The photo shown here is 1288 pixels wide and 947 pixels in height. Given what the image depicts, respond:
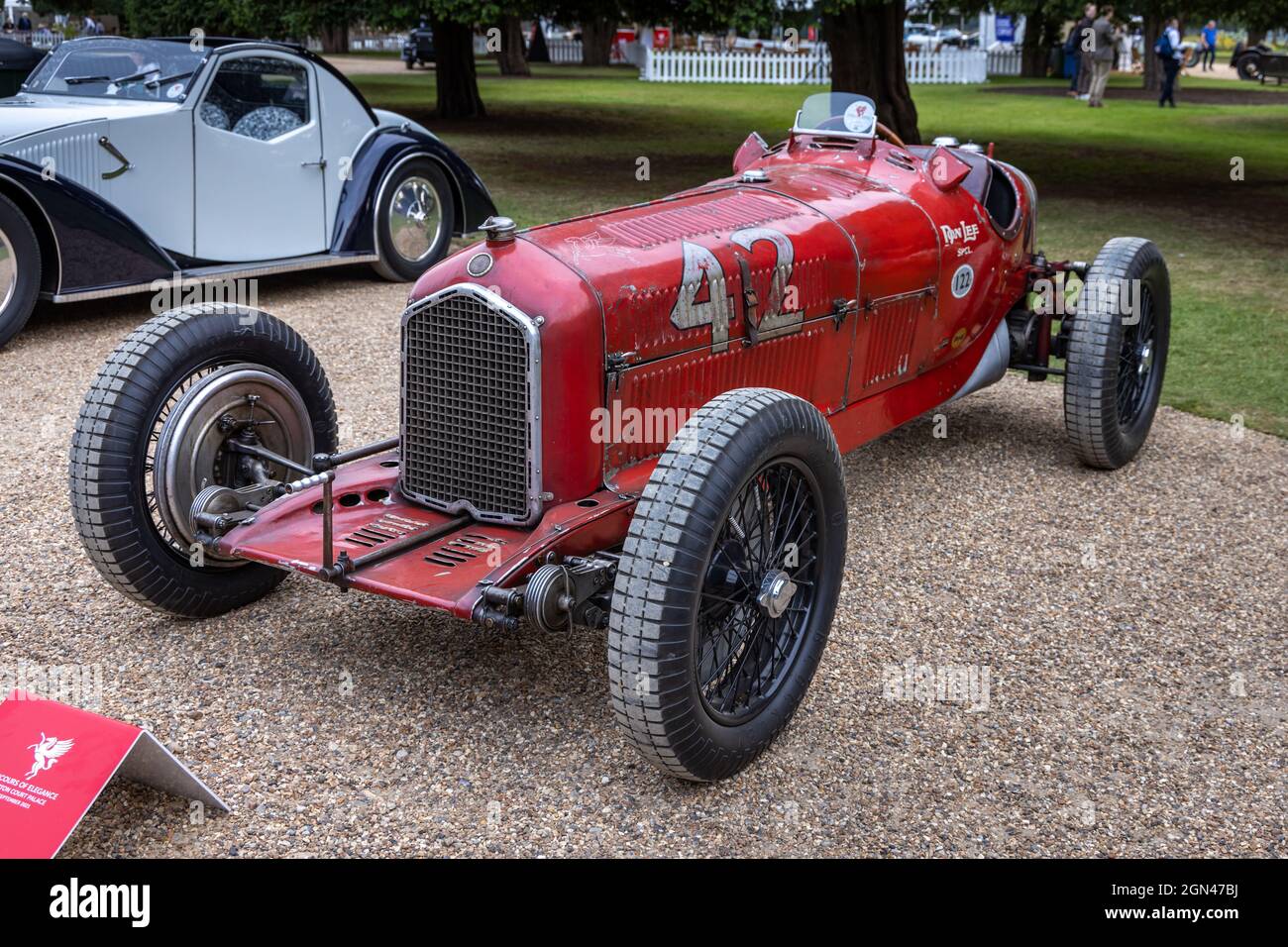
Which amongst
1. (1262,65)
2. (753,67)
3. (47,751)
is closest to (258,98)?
(47,751)

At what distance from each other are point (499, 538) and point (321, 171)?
247 inches

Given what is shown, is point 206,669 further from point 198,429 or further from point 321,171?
point 321,171

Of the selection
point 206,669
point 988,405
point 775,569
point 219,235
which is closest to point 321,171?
point 219,235

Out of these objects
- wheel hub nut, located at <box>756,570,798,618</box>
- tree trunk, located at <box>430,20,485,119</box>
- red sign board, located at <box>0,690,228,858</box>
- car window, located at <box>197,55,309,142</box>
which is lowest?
red sign board, located at <box>0,690,228,858</box>

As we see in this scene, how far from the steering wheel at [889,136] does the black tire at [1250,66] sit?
33152 mm

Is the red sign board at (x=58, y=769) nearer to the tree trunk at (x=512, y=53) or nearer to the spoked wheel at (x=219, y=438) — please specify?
the spoked wheel at (x=219, y=438)

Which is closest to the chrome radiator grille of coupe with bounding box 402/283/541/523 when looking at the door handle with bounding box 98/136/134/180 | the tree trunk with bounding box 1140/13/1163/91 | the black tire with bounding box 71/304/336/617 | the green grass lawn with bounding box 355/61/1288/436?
the black tire with bounding box 71/304/336/617

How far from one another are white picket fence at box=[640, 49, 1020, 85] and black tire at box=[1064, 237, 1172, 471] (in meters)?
27.9

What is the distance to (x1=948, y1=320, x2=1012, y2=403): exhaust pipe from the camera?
243 inches

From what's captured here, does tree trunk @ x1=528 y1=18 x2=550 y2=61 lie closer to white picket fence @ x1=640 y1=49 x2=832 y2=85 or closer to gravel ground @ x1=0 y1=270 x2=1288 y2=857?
white picket fence @ x1=640 y1=49 x2=832 y2=85

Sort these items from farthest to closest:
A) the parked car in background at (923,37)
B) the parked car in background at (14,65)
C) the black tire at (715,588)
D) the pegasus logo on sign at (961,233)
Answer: the parked car in background at (923,37) → the parked car in background at (14,65) → the pegasus logo on sign at (961,233) → the black tire at (715,588)

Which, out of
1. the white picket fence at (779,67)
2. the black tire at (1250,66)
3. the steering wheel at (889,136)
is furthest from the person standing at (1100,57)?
the steering wheel at (889,136)

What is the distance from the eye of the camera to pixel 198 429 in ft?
13.9

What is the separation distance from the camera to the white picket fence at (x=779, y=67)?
1348 inches
